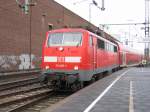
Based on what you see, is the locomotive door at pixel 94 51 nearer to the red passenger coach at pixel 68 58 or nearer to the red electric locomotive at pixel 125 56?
the red passenger coach at pixel 68 58

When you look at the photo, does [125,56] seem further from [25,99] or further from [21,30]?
[25,99]

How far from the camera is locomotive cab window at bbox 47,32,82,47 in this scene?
18.4 meters

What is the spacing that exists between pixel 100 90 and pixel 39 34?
26159 mm

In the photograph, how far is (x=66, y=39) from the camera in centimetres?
1858

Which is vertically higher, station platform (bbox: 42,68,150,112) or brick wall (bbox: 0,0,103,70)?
brick wall (bbox: 0,0,103,70)

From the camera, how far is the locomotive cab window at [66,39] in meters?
18.4

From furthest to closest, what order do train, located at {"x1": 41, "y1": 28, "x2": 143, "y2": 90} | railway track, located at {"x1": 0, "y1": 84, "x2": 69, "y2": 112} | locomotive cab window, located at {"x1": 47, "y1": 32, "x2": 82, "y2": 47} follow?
locomotive cab window, located at {"x1": 47, "y1": 32, "x2": 82, "y2": 47} < train, located at {"x1": 41, "y1": 28, "x2": 143, "y2": 90} < railway track, located at {"x1": 0, "y1": 84, "x2": 69, "y2": 112}

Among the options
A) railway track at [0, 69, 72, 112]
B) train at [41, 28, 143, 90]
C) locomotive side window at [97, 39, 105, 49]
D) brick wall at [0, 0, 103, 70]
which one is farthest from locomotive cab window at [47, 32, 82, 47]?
brick wall at [0, 0, 103, 70]

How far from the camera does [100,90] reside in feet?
53.9

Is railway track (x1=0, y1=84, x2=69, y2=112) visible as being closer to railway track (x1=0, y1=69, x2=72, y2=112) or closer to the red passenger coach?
railway track (x1=0, y1=69, x2=72, y2=112)

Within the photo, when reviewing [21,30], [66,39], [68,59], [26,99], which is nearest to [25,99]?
[26,99]

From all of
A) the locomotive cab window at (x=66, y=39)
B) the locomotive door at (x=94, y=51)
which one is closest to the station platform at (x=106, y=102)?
the locomotive cab window at (x=66, y=39)

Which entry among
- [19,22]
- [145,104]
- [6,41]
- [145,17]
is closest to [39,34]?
[19,22]

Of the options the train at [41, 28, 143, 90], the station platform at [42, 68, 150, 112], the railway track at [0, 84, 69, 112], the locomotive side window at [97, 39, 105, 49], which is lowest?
the railway track at [0, 84, 69, 112]
